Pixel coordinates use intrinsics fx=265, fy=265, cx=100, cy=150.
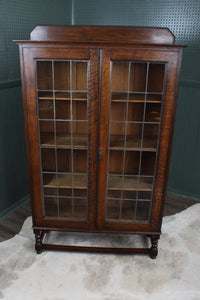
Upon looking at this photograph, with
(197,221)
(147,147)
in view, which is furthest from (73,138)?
(197,221)

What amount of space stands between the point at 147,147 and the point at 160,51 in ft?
2.54

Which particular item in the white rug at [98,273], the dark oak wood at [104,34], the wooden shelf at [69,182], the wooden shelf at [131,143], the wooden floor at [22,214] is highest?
the dark oak wood at [104,34]

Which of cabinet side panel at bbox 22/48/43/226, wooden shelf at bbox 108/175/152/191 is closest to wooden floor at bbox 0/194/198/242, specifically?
cabinet side panel at bbox 22/48/43/226

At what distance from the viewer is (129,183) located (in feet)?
7.84

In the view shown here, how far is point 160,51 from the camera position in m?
1.99

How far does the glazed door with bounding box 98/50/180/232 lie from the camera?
2.06m

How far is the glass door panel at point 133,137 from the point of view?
2.08 m

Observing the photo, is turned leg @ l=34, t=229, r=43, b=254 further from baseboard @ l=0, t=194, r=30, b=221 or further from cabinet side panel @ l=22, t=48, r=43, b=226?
baseboard @ l=0, t=194, r=30, b=221

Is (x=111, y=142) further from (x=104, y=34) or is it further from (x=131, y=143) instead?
(x=104, y=34)

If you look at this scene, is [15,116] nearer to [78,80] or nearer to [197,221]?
[78,80]

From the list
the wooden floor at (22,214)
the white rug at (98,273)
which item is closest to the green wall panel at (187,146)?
the wooden floor at (22,214)

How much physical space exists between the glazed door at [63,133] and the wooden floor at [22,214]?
56 centimetres

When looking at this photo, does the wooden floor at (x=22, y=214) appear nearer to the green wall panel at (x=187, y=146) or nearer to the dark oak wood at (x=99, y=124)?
the green wall panel at (x=187, y=146)

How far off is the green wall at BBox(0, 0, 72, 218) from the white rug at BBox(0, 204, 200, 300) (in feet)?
2.28
